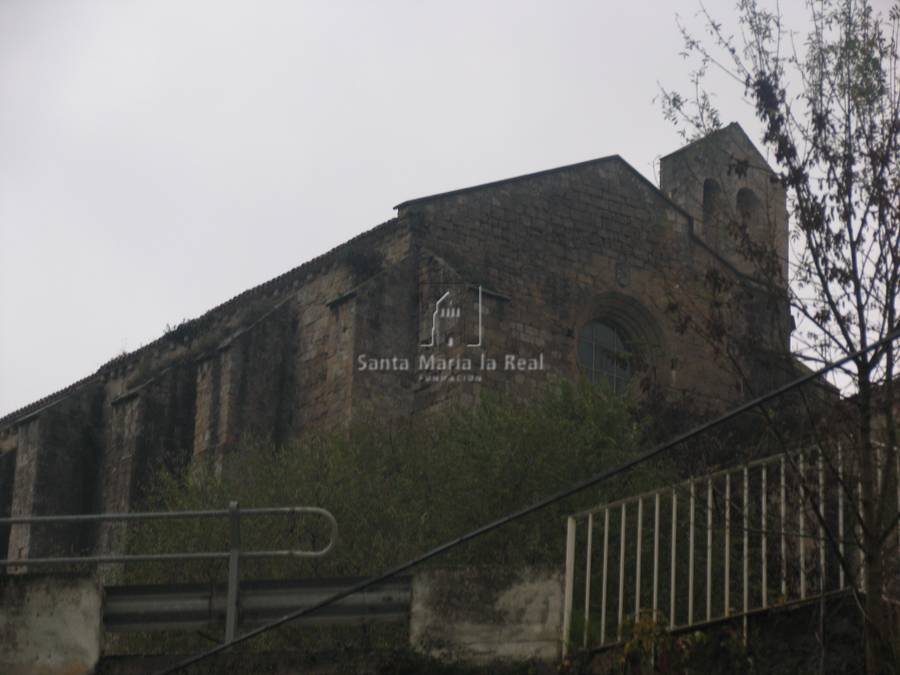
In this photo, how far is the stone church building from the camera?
92.0 feet

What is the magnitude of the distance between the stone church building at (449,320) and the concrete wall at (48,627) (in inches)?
585

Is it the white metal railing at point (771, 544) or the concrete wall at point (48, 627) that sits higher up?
the white metal railing at point (771, 544)

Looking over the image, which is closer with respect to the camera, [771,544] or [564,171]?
[771,544]

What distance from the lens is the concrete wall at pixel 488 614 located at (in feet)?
40.4

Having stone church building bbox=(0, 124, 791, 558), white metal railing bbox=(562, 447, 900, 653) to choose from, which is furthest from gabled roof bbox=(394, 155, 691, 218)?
white metal railing bbox=(562, 447, 900, 653)

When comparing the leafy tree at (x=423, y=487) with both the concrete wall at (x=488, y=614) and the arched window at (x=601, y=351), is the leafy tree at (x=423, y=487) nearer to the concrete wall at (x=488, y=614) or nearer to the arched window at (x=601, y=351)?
the arched window at (x=601, y=351)

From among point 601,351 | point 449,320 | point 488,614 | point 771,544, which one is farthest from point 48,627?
point 601,351

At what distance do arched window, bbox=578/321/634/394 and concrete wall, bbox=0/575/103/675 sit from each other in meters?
17.6

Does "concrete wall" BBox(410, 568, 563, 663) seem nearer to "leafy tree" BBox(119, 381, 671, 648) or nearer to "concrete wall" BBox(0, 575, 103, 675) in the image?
"concrete wall" BBox(0, 575, 103, 675)

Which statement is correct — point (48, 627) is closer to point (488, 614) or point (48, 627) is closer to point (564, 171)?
point (488, 614)

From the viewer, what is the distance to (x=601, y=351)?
98.6ft

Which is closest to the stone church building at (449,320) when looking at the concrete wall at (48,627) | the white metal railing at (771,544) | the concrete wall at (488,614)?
the concrete wall at (488,614)

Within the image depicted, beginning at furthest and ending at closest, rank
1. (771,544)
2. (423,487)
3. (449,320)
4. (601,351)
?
1. (601,351)
2. (449,320)
3. (423,487)
4. (771,544)

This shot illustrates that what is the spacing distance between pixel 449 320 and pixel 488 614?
1565cm
